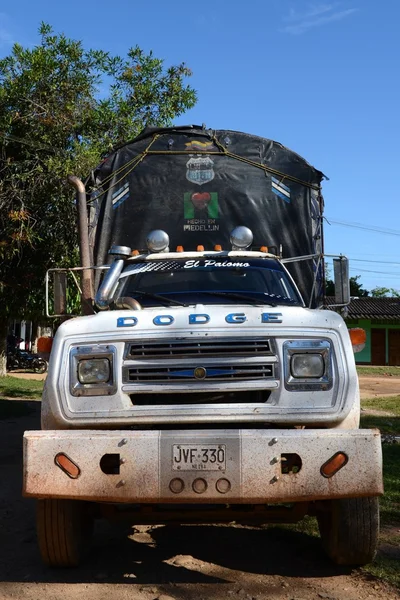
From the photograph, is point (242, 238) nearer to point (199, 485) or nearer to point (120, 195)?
point (120, 195)

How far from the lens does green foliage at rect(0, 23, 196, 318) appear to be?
1345 cm

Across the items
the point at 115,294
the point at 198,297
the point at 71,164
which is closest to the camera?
the point at 198,297

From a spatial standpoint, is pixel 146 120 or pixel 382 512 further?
pixel 146 120

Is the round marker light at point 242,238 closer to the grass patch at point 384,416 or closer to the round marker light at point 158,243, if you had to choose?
the round marker light at point 158,243

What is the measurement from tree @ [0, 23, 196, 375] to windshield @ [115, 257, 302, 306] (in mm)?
7559

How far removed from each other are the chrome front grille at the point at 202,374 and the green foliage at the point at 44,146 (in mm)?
9322

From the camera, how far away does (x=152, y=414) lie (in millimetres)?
4090

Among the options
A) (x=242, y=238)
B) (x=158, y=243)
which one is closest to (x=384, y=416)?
(x=242, y=238)

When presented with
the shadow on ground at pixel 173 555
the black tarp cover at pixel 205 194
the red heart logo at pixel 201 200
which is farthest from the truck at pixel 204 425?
the red heart logo at pixel 201 200

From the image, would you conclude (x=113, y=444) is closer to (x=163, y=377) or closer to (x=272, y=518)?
(x=163, y=377)

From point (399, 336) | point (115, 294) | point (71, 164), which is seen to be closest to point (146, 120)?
point (71, 164)

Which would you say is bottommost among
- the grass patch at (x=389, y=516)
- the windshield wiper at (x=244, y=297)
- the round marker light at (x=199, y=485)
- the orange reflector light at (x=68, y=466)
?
the grass patch at (x=389, y=516)

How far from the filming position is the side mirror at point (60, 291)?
5676 mm

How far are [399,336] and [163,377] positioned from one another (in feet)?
130
